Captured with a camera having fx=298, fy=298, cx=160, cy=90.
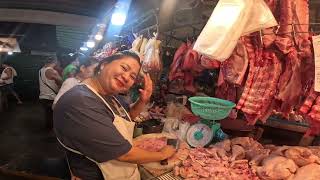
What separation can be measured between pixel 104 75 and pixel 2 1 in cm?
635

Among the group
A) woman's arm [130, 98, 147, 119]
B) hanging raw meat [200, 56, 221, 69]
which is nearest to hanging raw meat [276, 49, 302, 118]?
hanging raw meat [200, 56, 221, 69]

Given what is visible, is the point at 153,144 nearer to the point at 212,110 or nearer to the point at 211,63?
the point at 212,110

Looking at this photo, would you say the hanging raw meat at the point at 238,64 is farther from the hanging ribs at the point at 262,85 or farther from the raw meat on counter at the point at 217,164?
the raw meat on counter at the point at 217,164

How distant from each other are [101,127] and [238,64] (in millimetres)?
1748

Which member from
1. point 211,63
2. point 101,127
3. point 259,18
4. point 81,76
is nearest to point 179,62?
point 211,63

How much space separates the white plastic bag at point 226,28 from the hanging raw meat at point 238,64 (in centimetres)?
80

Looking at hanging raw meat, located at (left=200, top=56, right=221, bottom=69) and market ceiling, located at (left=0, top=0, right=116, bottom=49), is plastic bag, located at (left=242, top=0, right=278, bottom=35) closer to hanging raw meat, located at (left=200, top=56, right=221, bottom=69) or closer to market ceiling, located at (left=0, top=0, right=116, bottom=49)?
hanging raw meat, located at (left=200, top=56, right=221, bottom=69)

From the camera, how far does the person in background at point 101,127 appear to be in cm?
250

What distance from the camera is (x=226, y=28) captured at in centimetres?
247

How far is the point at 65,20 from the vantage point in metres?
8.24

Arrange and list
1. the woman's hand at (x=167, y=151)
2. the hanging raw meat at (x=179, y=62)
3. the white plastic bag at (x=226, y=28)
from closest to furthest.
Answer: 1. the white plastic bag at (x=226, y=28)
2. the woman's hand at (x=167, y=151)
3. the hanging raw meat at (x=179, y=62)

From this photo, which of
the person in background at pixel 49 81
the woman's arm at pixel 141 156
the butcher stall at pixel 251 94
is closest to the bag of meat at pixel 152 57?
the butcher stall at pixel 251 94

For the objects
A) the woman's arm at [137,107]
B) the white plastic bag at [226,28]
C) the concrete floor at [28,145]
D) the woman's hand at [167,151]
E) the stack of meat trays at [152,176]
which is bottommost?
the concrete floor at [28,145]

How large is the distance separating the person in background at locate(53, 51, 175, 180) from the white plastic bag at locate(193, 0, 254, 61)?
75 centimetres
